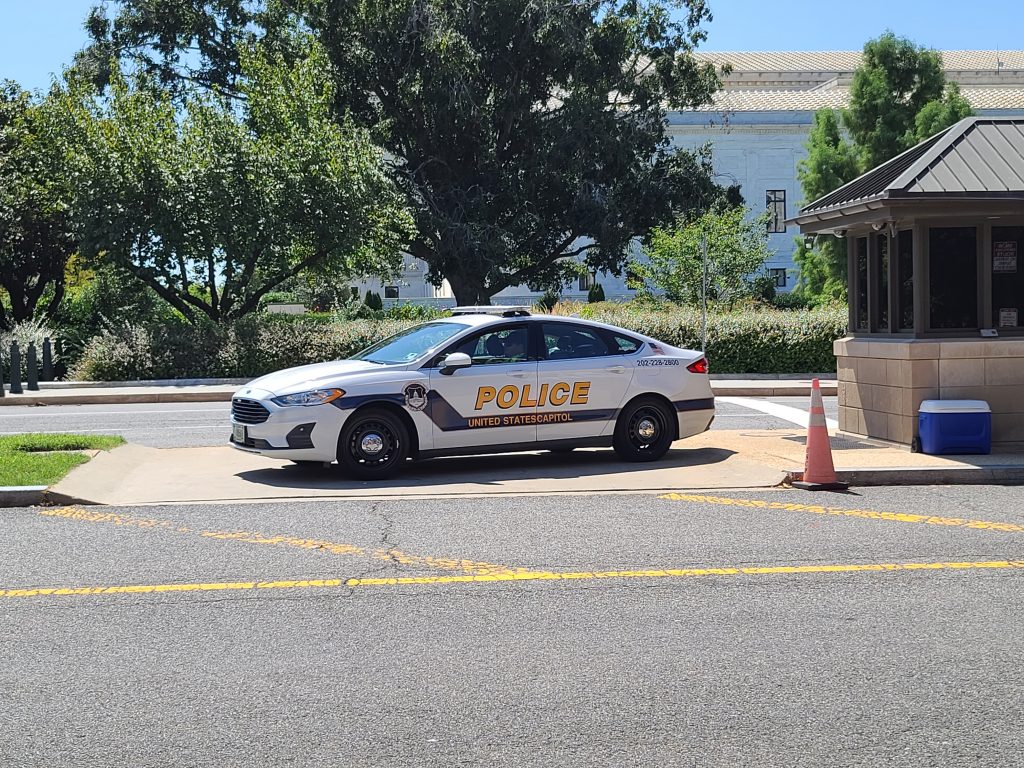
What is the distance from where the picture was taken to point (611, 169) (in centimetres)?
3944

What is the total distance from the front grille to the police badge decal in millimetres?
1281

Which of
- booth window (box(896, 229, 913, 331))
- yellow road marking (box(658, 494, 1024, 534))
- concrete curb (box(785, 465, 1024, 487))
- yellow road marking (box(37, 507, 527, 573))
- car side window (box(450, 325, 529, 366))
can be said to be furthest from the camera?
booth window (box(896, 229, 913, 331))

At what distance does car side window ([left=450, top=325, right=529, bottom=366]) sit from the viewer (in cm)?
1145

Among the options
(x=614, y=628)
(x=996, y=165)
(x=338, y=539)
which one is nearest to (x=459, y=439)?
(x=338, y=539)

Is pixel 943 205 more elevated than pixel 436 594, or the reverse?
pixel 943 205

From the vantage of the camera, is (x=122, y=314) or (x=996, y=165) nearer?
(x=996, y=165)

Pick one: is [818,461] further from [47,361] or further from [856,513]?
[47,361]

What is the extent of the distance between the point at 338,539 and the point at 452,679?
3.16 meters

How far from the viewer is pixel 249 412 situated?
1086 cm

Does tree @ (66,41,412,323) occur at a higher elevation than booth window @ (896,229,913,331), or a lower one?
higher

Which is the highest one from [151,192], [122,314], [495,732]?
[151,192]

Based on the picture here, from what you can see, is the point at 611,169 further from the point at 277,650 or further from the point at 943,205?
the point at 277,650

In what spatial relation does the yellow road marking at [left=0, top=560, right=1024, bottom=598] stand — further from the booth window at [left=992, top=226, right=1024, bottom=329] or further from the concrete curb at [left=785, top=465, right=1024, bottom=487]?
the booth window at [left=992, top=226, right=1024, bottom=329]

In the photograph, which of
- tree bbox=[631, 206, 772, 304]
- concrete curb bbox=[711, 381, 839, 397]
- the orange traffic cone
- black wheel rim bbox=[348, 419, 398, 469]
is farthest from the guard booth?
tree bbox=[631, 206, 772, 304]
